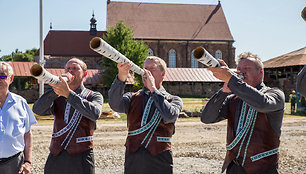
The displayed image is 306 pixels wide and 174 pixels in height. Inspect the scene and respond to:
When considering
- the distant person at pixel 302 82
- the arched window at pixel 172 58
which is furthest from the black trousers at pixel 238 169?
the arched window at pixel 172 58

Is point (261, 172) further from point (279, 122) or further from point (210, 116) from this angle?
point (210, 116)

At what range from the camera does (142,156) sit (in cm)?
346

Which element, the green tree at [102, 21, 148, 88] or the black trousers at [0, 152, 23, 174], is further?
the green tree at [102, 21, 148, 88]

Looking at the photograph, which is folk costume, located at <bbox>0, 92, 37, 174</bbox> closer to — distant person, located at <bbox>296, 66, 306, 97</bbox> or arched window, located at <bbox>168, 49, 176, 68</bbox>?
distant person, located at <bbox>296, 66, 306, 97</bbox>

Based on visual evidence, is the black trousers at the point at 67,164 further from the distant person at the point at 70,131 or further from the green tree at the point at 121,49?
the green tree at the point at 121,49

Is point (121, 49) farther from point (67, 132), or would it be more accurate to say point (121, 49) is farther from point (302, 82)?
point (302, 82)

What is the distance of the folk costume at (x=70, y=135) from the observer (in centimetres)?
353

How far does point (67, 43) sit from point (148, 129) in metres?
51.1

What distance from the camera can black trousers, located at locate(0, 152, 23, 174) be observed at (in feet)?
10.3

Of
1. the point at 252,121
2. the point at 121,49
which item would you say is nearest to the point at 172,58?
the point at 121,49

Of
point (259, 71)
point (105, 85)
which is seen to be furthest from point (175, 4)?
point (259, 71)

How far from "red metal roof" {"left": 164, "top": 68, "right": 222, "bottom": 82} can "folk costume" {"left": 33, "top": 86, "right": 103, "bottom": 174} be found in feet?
128

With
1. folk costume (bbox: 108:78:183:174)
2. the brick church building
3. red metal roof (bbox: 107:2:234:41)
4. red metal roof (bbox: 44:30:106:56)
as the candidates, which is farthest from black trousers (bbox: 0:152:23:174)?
red metal roof (bbox: 107:2:234:41)

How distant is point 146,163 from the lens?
3.45 metres
